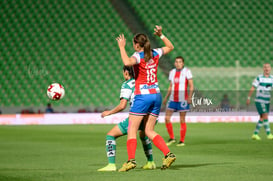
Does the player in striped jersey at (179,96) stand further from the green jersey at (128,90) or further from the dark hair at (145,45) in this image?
the dark hair at (145,45)

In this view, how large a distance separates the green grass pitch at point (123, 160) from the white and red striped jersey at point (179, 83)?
1.04 m

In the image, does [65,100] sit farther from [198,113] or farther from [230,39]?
[230,39]

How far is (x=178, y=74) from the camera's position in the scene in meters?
11.2

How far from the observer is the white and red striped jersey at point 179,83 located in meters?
10.8

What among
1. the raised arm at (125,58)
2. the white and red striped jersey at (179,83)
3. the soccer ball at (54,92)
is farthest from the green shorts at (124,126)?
the white and red striped jersey at (179,83)

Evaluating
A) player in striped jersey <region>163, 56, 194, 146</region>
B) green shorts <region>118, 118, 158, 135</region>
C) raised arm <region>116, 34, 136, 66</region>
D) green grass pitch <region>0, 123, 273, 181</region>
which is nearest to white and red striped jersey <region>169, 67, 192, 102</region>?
player in striped jersey <region>163, 56, 194, 146</region>

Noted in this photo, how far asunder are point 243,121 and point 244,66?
13.1ft

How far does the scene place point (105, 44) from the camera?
2042cm

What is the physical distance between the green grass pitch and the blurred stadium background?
7.58 m

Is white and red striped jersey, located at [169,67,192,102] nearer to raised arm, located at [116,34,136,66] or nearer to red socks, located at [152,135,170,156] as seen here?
red socks, located at [152,135,170,156]

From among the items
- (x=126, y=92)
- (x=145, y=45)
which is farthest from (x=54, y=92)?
(x=145, y=45)

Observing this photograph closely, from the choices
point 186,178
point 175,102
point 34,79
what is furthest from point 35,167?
point 34,79

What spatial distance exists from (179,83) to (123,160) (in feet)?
13.0

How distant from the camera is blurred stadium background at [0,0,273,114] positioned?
63.5 feet
